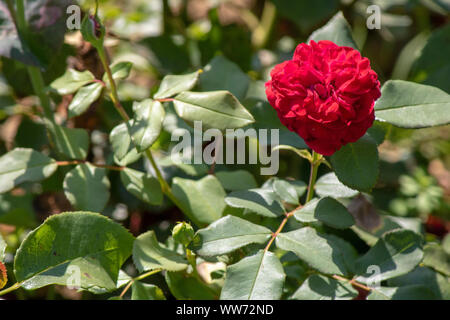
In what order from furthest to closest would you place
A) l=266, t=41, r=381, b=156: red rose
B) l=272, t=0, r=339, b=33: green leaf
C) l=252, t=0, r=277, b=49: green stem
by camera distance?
l=252, t=0, r=277, b=49: green stem < l=272, t=0, r=339, b=33: green leaf < l=266, t=41, r=381, b=156: red rose

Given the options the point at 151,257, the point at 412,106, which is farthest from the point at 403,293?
the point at 151,257

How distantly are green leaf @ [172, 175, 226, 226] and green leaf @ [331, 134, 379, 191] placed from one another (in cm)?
22

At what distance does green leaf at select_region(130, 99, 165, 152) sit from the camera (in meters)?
0.73

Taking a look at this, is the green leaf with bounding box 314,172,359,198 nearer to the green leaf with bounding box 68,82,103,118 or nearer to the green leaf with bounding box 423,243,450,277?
the green leaf with bounding box 423,243,450,277

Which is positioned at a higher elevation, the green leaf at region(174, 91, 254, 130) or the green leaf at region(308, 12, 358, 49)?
the green leaf at region(308, 12, 358, 49)

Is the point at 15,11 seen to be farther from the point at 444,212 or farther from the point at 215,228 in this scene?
the point at 444,212

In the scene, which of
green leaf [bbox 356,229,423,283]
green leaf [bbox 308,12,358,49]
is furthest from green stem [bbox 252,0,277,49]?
green leaf [bbox 356,229,423,283]

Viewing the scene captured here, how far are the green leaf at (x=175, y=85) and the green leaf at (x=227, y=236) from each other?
0.22 m

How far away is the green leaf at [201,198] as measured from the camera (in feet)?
2.76

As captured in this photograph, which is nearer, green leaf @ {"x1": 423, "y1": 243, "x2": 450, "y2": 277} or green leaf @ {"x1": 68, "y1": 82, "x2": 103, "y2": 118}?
green leaf @ {"x1": 68, "y1": 82, "x2": 103, "y2": 118}

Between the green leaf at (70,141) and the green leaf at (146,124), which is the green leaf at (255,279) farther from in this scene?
the green leaf at (70,141)

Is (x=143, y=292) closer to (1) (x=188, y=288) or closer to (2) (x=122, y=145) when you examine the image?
(1) (x=188, y=288)

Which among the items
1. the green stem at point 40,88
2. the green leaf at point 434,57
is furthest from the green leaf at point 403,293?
the green stem at point 40,88
